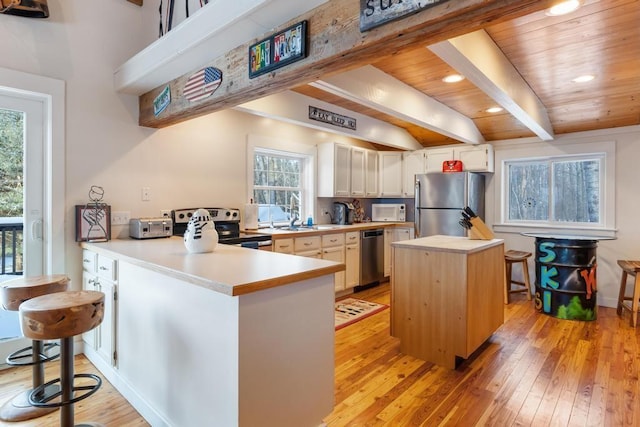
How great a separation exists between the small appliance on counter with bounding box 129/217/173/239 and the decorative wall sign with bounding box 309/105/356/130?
73.3 inches

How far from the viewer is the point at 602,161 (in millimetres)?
Answer: 4328

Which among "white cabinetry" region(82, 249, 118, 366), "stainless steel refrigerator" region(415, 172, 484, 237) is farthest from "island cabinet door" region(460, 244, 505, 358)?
"white cabinetry" region(82, 249, 118, 366)

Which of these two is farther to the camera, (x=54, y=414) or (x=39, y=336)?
(x=54, y=414)

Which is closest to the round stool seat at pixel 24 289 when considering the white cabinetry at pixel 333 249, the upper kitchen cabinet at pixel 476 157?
the white cabinetry at pixel 333 249

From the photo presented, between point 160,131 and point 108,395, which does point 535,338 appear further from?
point 160,131

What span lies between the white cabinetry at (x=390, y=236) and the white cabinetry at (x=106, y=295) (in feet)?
12.3

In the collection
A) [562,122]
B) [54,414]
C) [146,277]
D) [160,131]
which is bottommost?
[54,414]

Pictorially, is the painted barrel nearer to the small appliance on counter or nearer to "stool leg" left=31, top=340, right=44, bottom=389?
the small appliance on counter

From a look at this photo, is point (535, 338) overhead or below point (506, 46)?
below

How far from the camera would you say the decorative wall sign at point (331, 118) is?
383 centimetres

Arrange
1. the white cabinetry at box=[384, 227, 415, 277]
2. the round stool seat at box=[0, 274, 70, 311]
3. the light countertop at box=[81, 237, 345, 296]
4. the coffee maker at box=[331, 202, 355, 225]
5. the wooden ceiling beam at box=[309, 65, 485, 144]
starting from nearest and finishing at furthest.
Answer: the light countertop at box=[81, 237, 345, 296]
the round stool seat at box=[0, 274, 70, 311]
the wooden ceiling beam at box=[309, 65, 485, 144]
the coffee maker at box=[331, 202, 355, 225]
the white cabinetry at box=[384, 227, 415, 277]

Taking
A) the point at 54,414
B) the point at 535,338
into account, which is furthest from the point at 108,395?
the point at 535,338

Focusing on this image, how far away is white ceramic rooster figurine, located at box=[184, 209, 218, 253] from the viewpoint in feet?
7.04

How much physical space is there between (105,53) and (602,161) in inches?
219
